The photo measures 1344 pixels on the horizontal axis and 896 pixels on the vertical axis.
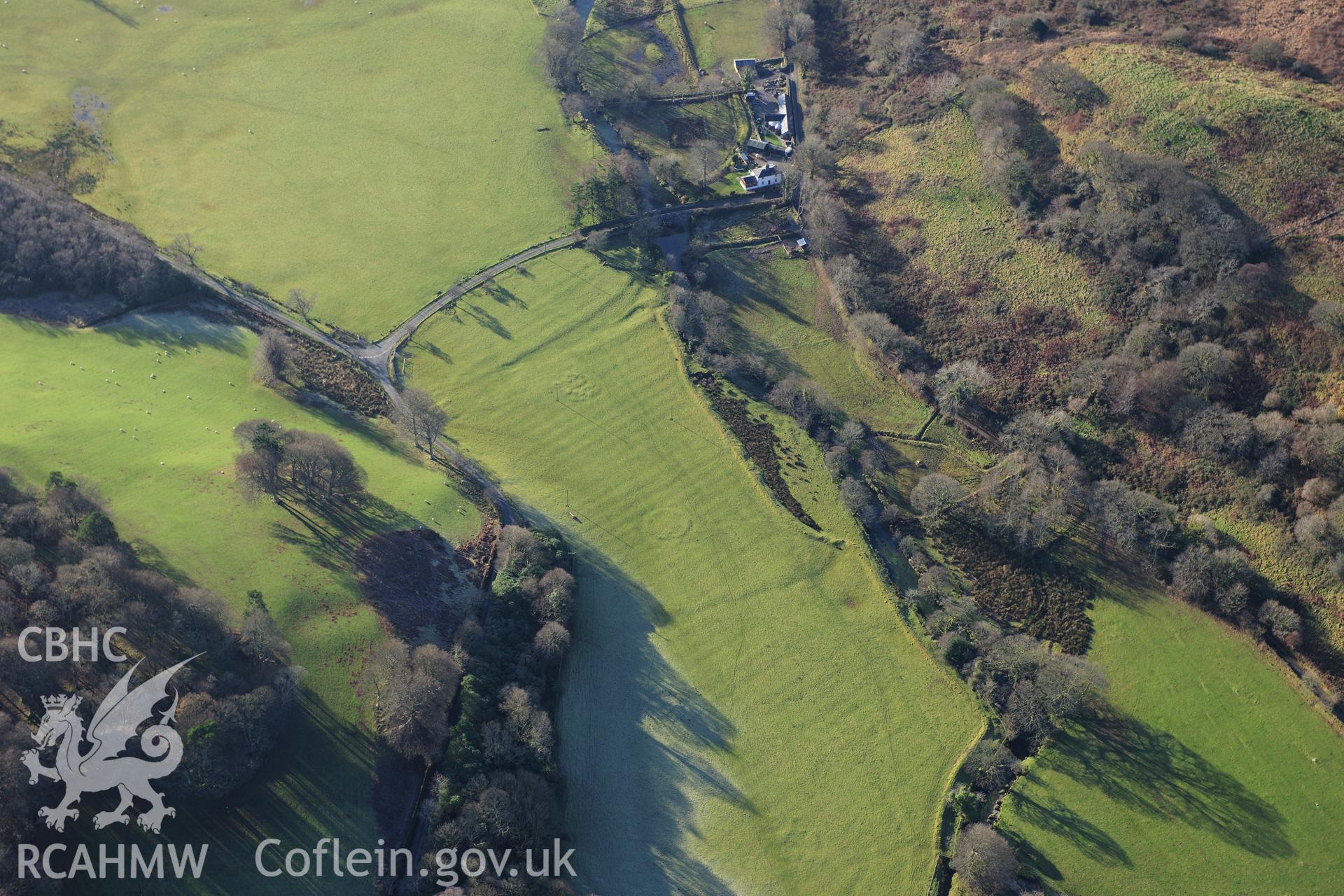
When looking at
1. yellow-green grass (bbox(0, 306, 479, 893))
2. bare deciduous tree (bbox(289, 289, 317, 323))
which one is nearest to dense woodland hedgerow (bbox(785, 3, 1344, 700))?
yellow-green grass (bbox(0, 306, 479, 893))

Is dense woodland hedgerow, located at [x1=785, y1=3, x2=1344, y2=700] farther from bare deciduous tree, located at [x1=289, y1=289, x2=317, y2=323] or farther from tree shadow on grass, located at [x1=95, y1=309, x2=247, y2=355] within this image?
tree shadow on grass, located at [x1=95, y1=309, x2=247, y2=355]

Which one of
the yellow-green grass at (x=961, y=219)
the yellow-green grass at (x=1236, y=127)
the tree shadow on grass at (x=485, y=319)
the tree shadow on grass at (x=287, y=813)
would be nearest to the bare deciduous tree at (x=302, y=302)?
the tree shadow on grass at (x=485, y=319)

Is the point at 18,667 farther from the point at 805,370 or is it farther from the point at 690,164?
the point at 690,164

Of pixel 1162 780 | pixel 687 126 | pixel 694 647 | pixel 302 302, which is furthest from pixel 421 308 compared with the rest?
pixel 1162 780

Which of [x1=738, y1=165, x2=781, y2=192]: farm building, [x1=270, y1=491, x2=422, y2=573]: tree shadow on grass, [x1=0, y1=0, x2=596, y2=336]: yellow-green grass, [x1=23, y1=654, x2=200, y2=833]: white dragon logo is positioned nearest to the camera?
[x1=23, y1=654, x2=200, y2=833]: white dragon logo

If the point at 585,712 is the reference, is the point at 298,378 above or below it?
above

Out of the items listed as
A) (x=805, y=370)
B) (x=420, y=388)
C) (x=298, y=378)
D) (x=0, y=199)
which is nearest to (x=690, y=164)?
(x=805, y=370)

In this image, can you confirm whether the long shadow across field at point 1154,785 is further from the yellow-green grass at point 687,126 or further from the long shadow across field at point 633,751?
the yellow-green grass at point 687,126
